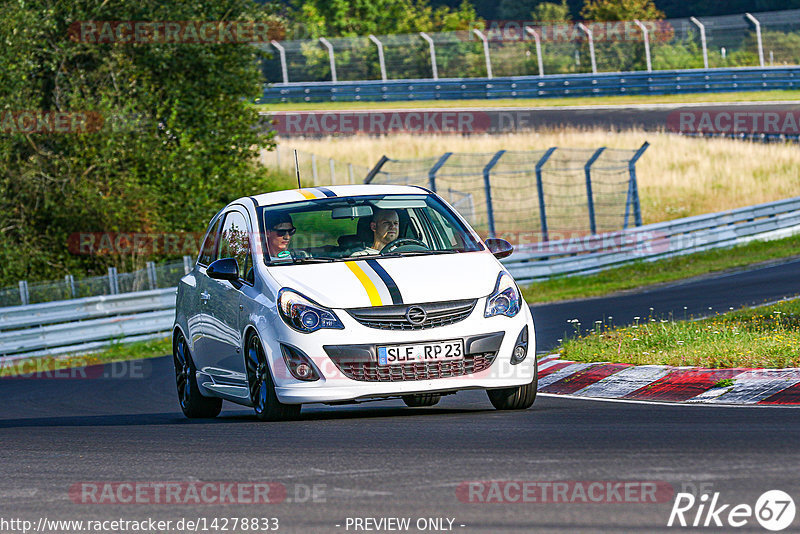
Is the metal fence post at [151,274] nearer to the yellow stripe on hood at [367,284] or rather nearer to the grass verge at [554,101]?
the yellow stripe on hood at [367,284]

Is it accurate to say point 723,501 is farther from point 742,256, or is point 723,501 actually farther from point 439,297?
point 742,256

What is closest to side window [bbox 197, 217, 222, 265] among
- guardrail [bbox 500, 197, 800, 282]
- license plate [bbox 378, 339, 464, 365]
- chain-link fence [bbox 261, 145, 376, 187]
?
license plate [bbox 378, 339, 464, 365]

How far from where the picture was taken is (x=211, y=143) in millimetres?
29422

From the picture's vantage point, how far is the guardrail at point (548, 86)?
149 ft

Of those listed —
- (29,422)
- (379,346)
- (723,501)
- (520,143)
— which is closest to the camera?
(723,501)

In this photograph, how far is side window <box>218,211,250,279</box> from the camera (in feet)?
32.2

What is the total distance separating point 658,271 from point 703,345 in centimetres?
1448

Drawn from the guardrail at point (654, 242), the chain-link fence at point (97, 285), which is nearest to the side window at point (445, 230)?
the chain-link fence at point (97, 285)

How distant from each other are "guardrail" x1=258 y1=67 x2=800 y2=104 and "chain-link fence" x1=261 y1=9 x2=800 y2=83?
25.2 inches

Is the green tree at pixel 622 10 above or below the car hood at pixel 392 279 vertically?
below

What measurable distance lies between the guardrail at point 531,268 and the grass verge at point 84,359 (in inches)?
5.1

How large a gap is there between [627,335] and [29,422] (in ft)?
17.6

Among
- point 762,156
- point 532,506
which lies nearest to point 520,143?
point 762,156

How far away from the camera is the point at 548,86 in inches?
1913
